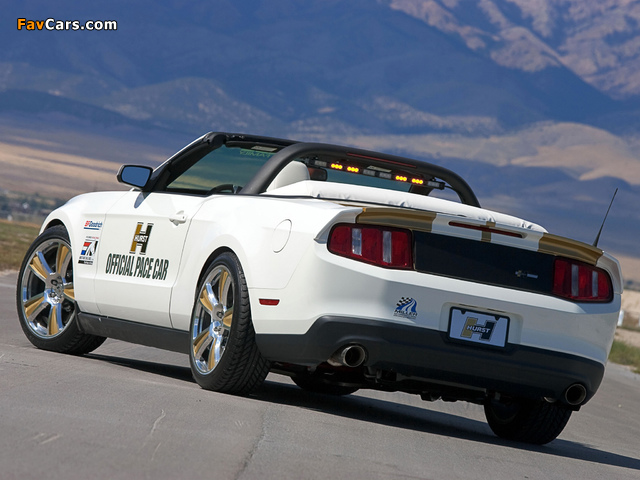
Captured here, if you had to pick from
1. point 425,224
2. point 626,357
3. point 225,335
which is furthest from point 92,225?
point 626,357

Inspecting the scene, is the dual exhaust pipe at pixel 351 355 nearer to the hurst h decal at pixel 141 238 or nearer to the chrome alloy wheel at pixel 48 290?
the hurst h decal at pixel 141 238

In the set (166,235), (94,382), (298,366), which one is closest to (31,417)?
(94,382)

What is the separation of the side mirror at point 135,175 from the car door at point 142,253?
0.32ft

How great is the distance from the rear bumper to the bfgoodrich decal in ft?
4.38

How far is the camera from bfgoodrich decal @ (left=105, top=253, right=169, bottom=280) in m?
7.54

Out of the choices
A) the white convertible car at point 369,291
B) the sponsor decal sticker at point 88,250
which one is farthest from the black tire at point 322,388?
the sponsor decal sticker at point 88,250

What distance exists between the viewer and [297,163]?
7.25 metres

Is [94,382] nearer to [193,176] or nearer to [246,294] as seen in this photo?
[246,294]

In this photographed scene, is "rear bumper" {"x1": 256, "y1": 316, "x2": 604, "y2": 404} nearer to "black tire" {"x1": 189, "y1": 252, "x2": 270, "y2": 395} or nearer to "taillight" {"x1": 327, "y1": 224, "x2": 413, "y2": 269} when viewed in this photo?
"black tire" {"x1": 189, "y1": 252, "x2": 270, "y2": 395}

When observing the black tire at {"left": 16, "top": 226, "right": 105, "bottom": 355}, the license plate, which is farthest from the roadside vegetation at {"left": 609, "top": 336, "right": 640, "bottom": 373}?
the license plate

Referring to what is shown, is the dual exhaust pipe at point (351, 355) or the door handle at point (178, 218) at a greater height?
the door handle at point (178, 218)

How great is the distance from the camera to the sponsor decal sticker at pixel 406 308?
611 centimetres

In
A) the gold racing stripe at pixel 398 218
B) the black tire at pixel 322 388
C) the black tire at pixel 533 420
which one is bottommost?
the black tire at pixel 322 388

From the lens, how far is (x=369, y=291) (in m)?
6.08
